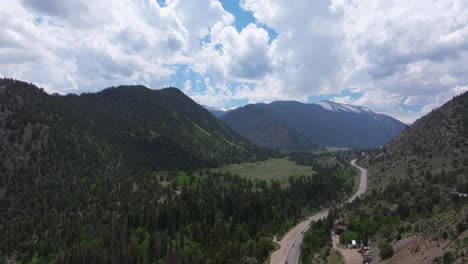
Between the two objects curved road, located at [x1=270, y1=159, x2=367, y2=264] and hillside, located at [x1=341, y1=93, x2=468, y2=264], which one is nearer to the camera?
hillside, located at [x1=341, y1=93, x2=468, y2=264]

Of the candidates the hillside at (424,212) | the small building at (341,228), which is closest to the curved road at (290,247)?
the small building at (341,228)

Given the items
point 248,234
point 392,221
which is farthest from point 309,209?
point 392,221

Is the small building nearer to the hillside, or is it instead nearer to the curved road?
the hillside

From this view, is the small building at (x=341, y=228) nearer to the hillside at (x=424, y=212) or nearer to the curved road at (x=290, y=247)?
the hillside at (x=424, y=212)

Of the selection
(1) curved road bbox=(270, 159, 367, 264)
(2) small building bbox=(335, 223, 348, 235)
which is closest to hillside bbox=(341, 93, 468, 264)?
(2) small building bbox=(335, 223, 348, 235)

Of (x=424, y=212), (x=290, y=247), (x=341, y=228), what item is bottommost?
(x=290, y=247)

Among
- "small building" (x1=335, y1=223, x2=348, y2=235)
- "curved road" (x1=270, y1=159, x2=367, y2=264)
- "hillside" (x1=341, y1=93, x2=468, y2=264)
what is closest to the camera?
"hillside" (x1=341, y1=93, x2=468, y2=264)

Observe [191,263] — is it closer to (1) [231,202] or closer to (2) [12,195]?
(1) [231,202]

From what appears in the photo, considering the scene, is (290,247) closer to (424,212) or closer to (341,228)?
(341,228)

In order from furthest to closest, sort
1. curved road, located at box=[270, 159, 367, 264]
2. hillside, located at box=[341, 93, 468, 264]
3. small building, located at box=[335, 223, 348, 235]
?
small building, located at box=[335, 223, 348, 235]
curved road, located at box=[270, 159, 367, 264]
hillside, located at box=[341, 93, 468, 264]

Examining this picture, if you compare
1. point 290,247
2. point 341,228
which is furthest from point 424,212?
point 290,247

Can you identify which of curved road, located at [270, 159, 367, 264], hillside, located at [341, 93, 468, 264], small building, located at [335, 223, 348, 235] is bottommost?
curved road, located at [270, 159, 367, 264]
